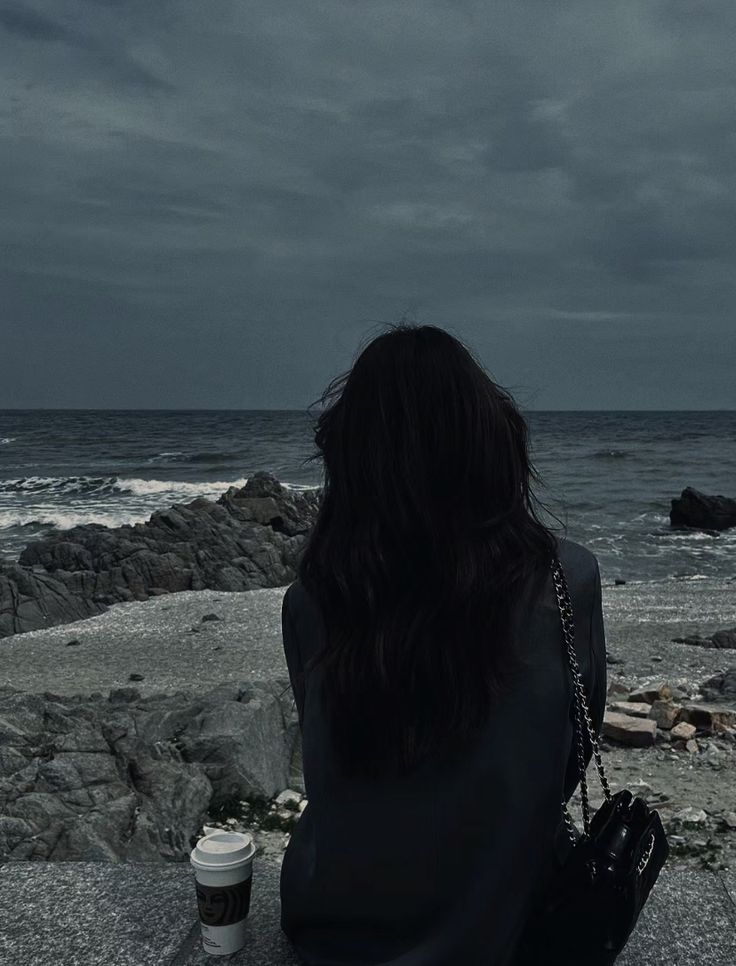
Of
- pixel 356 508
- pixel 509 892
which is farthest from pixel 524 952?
pixel 356 508

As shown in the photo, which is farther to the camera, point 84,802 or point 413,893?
point 84,802

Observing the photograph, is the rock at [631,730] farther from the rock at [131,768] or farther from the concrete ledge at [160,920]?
the concrete ledge at [160,920]

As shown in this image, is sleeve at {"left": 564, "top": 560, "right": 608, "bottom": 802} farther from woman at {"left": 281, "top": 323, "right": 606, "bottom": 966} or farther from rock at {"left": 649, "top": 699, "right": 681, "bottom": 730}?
rock at {"left": 649, "top": 699, "right": 681, "bottom": 730}

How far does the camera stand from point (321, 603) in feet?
6.53

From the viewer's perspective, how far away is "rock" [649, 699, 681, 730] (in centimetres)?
594

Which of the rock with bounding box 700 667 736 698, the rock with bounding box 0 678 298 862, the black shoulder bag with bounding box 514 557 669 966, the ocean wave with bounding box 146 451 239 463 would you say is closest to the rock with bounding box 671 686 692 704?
the rock with bounding box 700 667 736 698

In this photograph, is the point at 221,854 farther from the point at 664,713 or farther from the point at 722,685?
the point at 722,685

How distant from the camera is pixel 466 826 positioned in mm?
1888

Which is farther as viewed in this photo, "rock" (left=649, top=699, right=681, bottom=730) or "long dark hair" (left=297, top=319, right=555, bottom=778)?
"rock" (left=649, top=699, right=681, bottom=730)

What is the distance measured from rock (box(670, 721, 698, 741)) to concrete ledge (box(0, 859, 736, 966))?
316 cm

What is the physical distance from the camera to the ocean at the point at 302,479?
672 inches

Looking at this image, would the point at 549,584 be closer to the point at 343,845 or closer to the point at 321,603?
the point at 321,603

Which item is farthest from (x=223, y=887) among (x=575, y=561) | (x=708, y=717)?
(x=708, y=717)

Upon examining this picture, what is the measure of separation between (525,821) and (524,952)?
307mm
